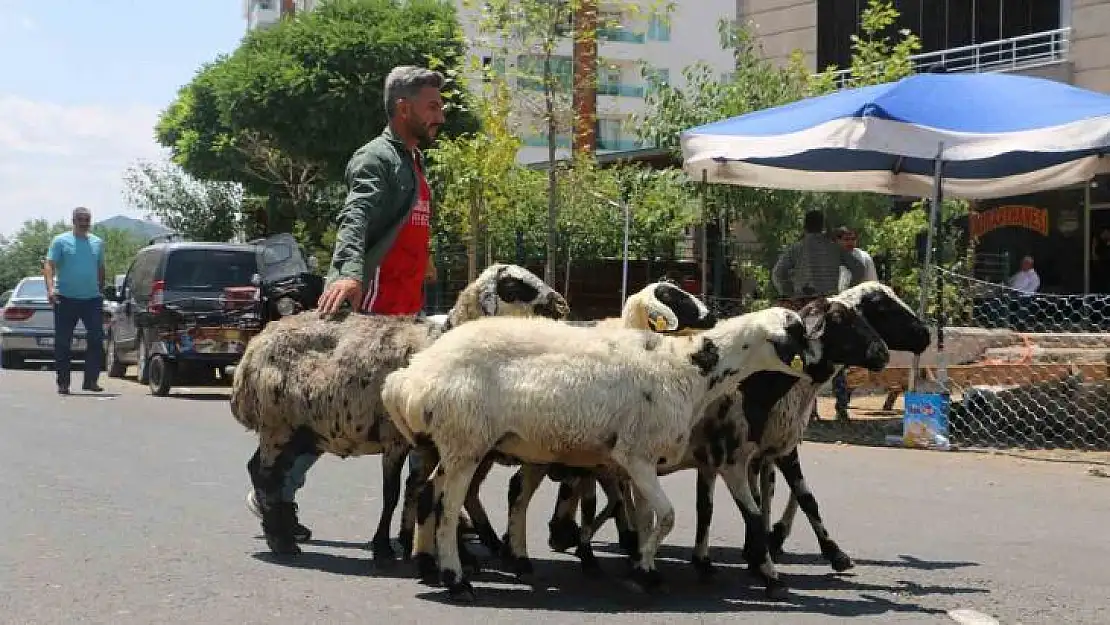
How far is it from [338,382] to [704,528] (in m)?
1.83

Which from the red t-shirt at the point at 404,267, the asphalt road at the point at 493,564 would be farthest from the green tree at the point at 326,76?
the red t-shirt at the point at 404,267

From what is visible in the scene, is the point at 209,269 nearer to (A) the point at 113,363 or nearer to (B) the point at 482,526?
(A) the point at 113,363

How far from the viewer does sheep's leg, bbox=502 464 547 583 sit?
21.6 ft

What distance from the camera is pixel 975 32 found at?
28.5 metres

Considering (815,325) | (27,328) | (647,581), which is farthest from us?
(27,328)

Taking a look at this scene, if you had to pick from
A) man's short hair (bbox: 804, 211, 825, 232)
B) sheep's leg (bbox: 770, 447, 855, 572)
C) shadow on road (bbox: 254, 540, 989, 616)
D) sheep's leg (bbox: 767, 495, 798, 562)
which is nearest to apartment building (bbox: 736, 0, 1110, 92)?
man's short hair (bbox: 804, 211, 825, 232)

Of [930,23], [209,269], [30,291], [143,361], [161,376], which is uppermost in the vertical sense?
[930,23]

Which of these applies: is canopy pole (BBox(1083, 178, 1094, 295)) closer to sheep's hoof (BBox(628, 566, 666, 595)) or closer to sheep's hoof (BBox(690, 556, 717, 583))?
sheep's hoof (BBox(690, 556, 717, 583))

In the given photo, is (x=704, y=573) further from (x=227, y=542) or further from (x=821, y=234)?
(x=821, y=234)

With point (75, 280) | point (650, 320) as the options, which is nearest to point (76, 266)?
point (75, 280)

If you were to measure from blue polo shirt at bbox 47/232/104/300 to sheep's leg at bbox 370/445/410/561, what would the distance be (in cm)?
1056

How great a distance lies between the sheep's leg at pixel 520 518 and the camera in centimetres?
660

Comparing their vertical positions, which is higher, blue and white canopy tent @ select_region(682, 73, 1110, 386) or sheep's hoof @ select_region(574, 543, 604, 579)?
blue and white canopy tent @ select_region(682, 73, 1110, 386)

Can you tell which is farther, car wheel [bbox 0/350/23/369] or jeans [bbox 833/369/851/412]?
car wheel [bbox 0/350/23/369]
